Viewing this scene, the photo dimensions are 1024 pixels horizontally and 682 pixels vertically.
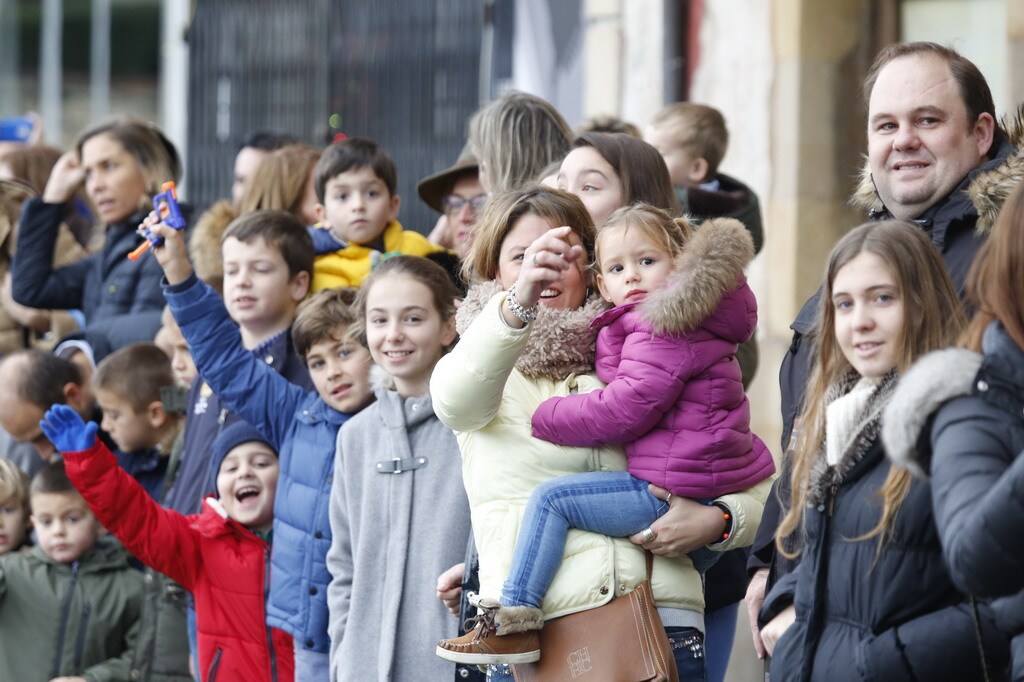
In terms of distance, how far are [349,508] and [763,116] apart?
12.6ft

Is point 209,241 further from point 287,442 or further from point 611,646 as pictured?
point 611,646

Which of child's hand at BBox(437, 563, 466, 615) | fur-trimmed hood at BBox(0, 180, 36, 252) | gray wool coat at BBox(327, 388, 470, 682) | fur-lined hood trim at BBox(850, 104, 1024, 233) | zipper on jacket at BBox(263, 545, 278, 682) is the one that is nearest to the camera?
fur-lined hood trim at BBox(850, 104, 1024, 233)

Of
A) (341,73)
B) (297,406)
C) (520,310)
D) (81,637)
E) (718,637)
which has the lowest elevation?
(81,637)

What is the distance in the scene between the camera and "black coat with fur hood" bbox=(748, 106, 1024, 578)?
11.3ft

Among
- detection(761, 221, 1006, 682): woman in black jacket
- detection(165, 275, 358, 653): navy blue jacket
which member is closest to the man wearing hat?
detection(165, 275, 358, 653): navy blue jacket

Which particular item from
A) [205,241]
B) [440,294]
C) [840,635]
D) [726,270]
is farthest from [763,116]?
[840,635]

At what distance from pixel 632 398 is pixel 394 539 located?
100 cm

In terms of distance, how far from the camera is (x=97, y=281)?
21.5 feet

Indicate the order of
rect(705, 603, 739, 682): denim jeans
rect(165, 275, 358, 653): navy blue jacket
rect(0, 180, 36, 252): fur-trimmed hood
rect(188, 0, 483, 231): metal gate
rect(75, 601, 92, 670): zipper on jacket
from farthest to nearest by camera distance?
rect(188, 0, 483, 231): metal gate, rect(0, 180, 36, 252): fur-trimmed hood, rect(75, 601, 92, 670): zipper on jacket, rect(165, 275, 358, 653): navy blue jacket, rect(705, 603, 739, 682): denim jeans

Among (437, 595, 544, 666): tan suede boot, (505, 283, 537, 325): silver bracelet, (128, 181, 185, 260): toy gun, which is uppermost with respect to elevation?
(128, 181, 185, 260): toy gun

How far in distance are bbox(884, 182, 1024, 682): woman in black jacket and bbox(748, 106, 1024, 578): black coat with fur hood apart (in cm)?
60

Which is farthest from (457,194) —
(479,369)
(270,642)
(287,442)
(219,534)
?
(479,369)

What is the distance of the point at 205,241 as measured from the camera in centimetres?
601

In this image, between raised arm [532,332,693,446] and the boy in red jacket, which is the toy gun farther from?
raised arm [532,332,693,446]
